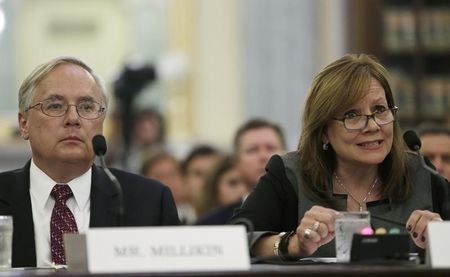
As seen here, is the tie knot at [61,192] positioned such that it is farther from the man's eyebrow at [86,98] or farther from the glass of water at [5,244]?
the glass of water at [5,244]

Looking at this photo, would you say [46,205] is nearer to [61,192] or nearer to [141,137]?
[61,192]

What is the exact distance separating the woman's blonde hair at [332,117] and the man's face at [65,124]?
2.23ft

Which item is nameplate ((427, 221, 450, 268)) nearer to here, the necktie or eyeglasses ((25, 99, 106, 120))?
the necktie

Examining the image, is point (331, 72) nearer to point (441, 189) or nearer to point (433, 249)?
point (441, 189)

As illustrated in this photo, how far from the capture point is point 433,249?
9.09ft

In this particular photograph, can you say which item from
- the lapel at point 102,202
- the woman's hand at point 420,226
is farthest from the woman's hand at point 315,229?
the lapel at point 102,202

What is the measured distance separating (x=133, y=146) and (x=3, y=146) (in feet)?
4.62

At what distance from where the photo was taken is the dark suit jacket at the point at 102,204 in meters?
3.56

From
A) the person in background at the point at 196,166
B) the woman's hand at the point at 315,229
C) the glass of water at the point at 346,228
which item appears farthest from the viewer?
the person in background at the point at 196,166

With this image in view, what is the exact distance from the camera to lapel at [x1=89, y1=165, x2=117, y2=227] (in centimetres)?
360

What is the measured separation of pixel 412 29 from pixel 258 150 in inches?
124

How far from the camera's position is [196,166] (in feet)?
22.9

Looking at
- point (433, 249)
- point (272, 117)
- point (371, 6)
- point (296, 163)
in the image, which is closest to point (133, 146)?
point (272, 117)

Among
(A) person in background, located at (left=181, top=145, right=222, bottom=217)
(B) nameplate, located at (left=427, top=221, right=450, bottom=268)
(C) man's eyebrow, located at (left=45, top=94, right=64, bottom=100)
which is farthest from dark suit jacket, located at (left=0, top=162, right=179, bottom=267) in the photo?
(A) person in background, located at (left=181, top=145, right=222, bottom=217)
